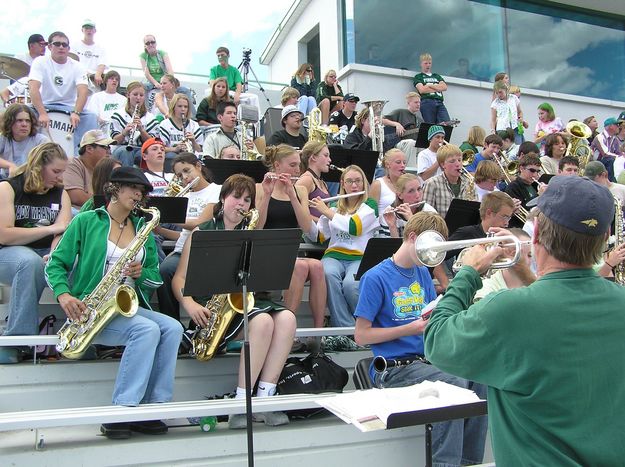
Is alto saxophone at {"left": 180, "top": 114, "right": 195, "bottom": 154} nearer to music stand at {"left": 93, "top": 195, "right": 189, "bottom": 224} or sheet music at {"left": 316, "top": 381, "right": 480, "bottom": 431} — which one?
music stand at {"left": 93, "top": 195, "right": 189, "bottom": 224}

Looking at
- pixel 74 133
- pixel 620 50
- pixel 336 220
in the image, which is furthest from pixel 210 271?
pixel 620 50

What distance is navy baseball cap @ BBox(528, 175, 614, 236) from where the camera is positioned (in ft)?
6.19

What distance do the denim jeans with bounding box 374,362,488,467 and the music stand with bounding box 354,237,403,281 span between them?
3.40 feet

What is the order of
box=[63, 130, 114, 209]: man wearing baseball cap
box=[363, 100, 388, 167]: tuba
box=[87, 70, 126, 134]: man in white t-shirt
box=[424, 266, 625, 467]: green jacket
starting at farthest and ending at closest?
box=[363, 100, 388, 167]: tuba < box=[87, 70, 126, 134]: man in white t-shirt < box=[63, 130, 114, 209]: man wearing baseball cap < box=[424, 266, 625, 467]: green jacket

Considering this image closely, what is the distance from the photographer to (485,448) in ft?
13.3

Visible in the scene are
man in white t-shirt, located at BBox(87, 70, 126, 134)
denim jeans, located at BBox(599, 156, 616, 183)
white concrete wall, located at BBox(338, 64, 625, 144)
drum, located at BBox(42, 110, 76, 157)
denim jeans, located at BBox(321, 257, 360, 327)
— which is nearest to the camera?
denim jeans, located at BBox(321, 257, 360, 327)

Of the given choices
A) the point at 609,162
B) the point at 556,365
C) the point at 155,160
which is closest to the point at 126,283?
the point at 155,160

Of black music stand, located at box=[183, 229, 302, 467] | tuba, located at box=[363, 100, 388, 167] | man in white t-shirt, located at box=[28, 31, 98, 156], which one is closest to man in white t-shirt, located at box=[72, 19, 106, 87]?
man in white t-shirt, located at box=[28, 31, 98, 156]

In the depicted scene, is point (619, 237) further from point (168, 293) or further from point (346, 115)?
point (346, 115)

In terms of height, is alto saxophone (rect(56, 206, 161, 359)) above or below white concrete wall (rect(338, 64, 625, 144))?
below

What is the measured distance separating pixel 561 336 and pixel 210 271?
6.66ft

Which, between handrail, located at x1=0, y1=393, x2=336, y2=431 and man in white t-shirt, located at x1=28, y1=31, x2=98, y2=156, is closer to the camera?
handrail, located at x1=0, y1=393, x2=336, y2=431

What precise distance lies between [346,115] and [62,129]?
4536 mm

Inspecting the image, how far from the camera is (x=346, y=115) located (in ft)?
Answer: 33.5
